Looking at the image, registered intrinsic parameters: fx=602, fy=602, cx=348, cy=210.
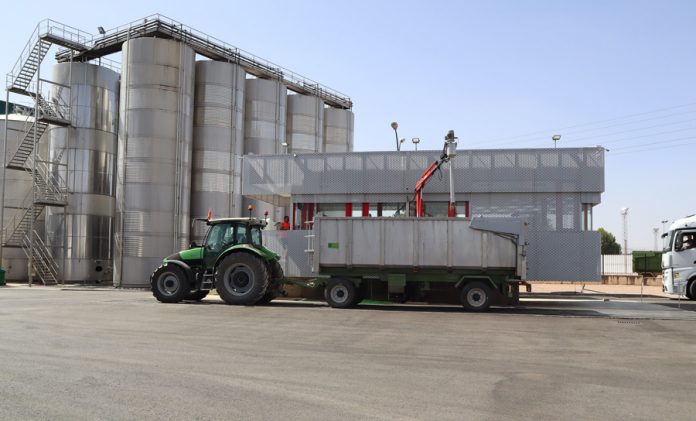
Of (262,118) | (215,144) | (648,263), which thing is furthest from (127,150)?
(648,263)

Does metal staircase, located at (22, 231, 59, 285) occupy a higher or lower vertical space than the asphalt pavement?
higher

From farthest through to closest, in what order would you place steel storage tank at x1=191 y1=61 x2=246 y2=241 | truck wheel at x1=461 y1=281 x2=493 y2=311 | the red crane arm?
steel storage tank at x1=191 y1=61 x2=246 y2=241 → the red crane arm → truck wheel at x1=461 y1=281 x2=493 y2=311

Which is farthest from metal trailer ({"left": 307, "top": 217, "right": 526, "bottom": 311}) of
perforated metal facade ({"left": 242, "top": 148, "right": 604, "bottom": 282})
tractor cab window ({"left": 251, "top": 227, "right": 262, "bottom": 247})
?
perforated metal facade ({"left": 242, "top": 148, "right": 604, "bottom": 282})

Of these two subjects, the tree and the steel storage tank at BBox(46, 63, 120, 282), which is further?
the tree

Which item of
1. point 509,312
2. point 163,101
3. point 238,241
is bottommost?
point 509,312

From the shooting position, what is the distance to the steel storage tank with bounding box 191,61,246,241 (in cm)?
3541

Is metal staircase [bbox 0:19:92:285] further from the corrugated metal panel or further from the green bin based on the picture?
the green bin

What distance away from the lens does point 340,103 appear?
50344mm

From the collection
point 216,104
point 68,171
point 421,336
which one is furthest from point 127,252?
point 421,336

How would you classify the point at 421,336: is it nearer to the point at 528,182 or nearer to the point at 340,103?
the point at 528,182

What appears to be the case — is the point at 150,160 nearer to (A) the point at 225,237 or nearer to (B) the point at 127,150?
(B) the point at 127,150

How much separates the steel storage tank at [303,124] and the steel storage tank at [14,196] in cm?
1708

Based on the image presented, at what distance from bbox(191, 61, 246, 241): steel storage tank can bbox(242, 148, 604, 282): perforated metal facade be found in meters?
11.4

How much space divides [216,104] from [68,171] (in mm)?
9416
